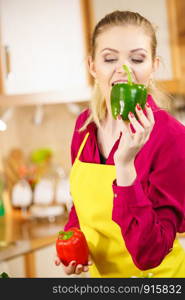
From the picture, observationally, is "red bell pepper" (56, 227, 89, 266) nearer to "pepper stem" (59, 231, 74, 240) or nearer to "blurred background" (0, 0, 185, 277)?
"pepper stem" (59, 231, 74, 240)

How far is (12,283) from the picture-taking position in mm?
949

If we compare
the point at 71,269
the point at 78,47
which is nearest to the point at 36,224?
the point at 78,47

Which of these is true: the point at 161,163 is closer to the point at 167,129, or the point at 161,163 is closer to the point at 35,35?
the point at 167,129

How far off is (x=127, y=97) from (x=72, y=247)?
27 centimetres

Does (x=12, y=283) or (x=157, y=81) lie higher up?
(x=157, y=81)

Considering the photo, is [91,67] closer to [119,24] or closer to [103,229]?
[119,24]

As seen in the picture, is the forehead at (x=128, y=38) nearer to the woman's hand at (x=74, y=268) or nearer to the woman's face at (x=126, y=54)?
the woman's face at (x=126, y=54)

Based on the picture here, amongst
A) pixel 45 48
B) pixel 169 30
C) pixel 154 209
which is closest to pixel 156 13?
pixel 169 30

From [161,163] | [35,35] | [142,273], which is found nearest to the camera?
[161,163]

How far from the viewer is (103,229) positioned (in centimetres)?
88

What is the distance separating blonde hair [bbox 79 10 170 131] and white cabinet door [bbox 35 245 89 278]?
32 centimetres

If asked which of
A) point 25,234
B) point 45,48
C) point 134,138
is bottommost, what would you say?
point 25,234

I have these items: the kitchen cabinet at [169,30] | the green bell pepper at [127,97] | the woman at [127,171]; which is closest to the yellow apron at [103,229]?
the woman at [127,171]

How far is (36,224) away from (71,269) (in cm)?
74
